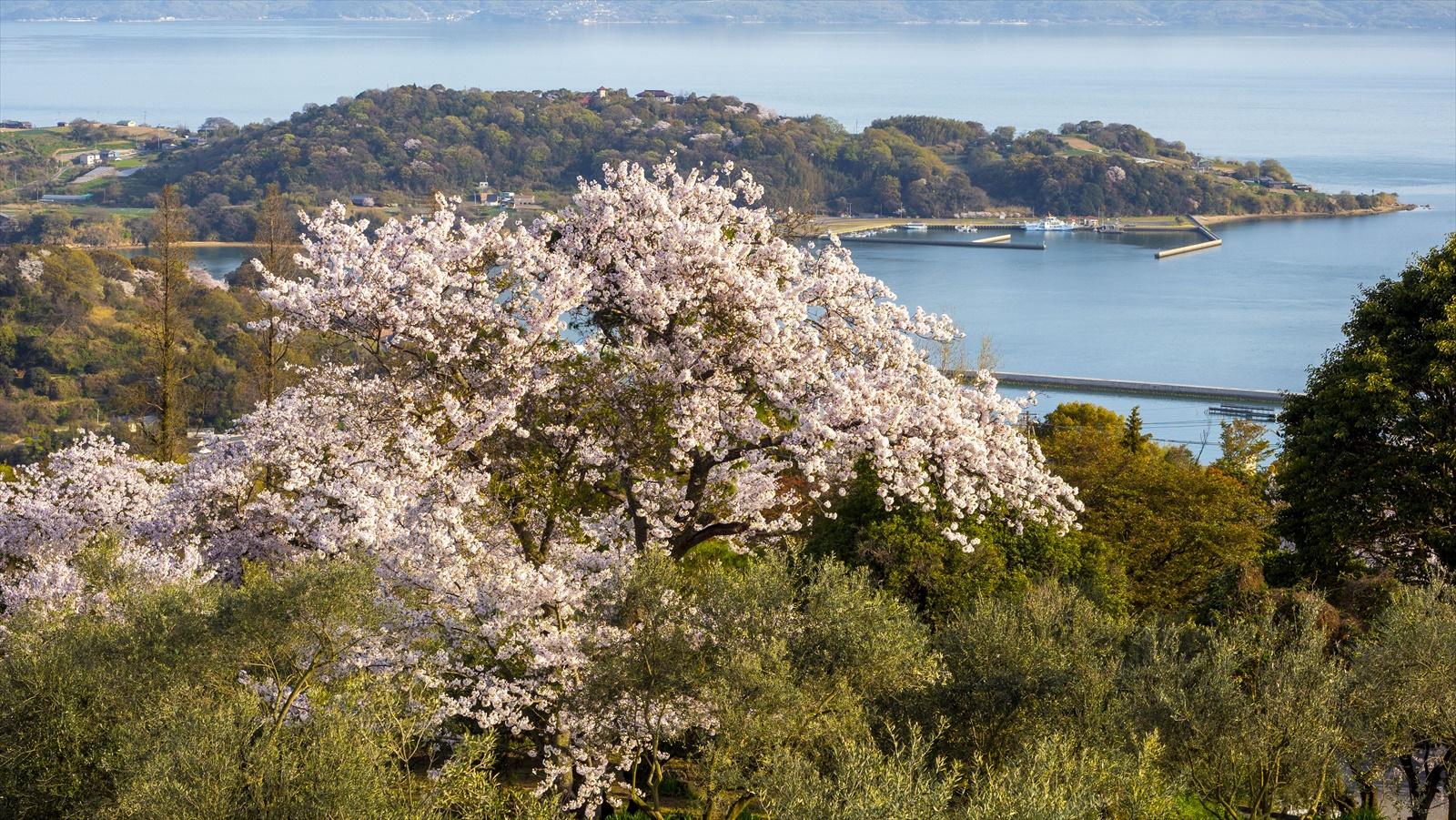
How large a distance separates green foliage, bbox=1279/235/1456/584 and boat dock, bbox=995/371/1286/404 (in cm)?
4456

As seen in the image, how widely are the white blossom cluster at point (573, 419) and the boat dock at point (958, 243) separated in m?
97.0

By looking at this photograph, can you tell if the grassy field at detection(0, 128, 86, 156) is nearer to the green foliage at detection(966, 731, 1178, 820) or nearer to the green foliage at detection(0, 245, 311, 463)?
the green foliage at detection(0, 245, 311, 463)

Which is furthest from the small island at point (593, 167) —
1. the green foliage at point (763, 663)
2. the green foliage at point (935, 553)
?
the green foliage at point (763, 663)

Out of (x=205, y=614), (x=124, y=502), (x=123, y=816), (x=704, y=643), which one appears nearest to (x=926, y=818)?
(x=704, y=643)

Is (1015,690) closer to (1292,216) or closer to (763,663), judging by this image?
(763,663)

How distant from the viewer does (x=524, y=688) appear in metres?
12.6

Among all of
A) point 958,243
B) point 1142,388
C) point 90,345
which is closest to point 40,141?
point 90,345

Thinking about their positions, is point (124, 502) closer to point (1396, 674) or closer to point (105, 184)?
point (1396, 674)

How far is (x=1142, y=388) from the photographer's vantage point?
65.3 metres

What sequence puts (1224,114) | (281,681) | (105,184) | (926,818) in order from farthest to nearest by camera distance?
(1224,114) → (105,184) → (281,681) → (926,818)

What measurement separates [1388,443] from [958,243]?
95777mm

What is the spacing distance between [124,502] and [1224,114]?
180008mm

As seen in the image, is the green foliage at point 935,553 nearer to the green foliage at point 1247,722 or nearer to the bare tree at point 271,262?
the green foliage at point 1247,722

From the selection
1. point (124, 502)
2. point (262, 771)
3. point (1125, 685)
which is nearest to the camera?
point (262, 771)
